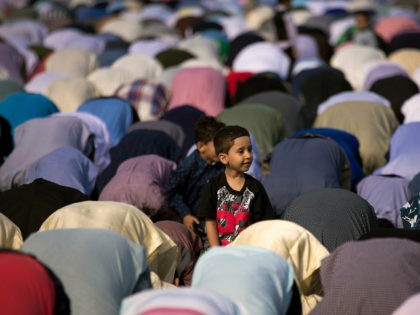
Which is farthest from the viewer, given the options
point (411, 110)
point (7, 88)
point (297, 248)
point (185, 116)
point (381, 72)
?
point (381, 72)

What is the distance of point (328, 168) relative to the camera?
712 cm

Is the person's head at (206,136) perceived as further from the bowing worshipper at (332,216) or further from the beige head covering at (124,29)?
the beige head covering at (124,29)

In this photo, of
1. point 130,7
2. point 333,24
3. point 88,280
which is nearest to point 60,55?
point 333,24

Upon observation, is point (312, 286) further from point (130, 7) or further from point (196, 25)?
point (130, 7)

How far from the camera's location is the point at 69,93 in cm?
1057

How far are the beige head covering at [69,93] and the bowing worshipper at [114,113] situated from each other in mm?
834

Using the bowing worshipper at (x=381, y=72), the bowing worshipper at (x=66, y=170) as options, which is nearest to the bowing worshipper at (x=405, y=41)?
the bowing worshipper at (x=381, y=72)

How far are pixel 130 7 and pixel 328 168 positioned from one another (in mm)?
17459

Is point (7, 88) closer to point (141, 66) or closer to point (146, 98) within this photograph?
point (146, 98)

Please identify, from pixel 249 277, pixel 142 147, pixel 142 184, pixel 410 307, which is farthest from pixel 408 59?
pixel 410 307

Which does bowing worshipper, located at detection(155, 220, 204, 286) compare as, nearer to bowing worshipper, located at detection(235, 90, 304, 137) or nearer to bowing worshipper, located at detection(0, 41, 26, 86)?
bowing worshipper, located at detection(235, 90, 304, 137)

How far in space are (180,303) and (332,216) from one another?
82.0 inches

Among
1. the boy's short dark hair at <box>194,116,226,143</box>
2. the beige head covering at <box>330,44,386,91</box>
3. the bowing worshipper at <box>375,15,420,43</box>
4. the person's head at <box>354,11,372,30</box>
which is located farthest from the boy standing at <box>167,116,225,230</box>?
the bowing worshipper at <box>375,15,420,43</box>

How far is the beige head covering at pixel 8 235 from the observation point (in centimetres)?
496
